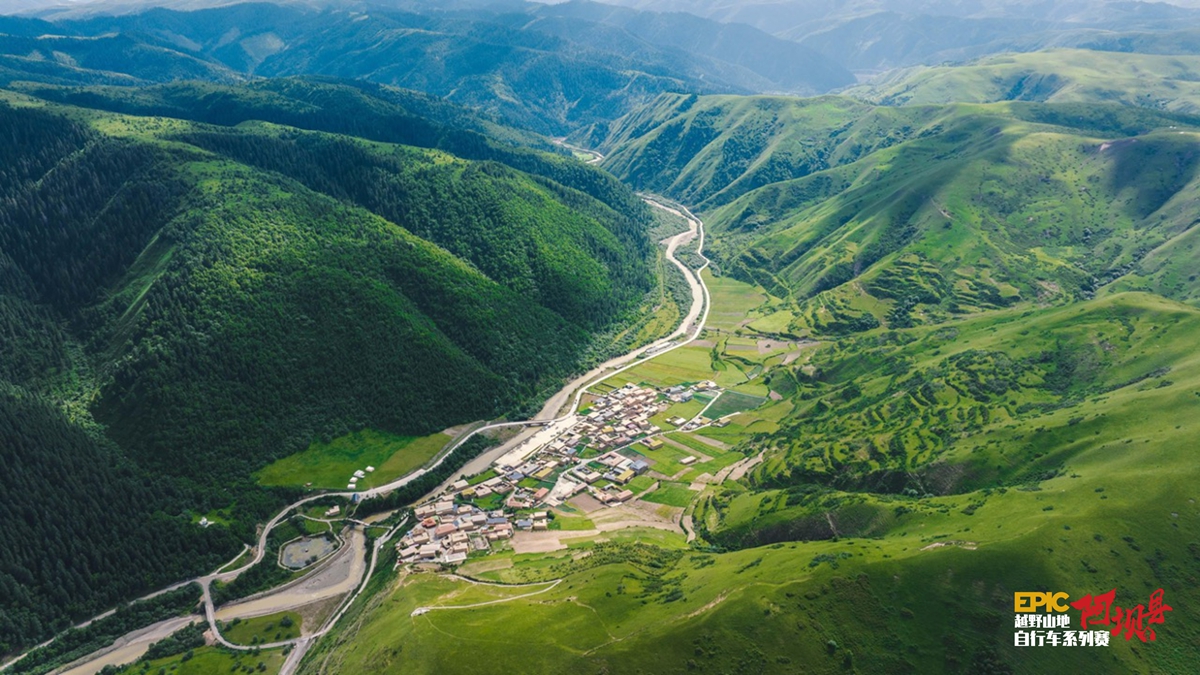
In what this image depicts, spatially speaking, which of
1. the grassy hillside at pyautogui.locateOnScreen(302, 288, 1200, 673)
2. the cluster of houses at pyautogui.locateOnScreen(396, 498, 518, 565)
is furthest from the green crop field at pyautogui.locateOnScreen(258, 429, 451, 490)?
the grassy hillside at pyautogui.locateOnScreen(302, 288, 1200, 673)

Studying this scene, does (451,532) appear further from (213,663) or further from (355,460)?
(213,663)

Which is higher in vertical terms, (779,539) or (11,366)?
(11,366)

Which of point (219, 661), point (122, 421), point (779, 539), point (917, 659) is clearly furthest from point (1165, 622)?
point (122, 421)

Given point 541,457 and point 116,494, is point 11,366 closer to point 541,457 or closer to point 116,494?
point 116,494

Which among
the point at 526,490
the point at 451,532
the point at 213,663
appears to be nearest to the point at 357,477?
the point at 451,532

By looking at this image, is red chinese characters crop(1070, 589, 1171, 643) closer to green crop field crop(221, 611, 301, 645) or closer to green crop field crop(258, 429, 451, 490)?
green crop field crop(221, 611, 301, 645)

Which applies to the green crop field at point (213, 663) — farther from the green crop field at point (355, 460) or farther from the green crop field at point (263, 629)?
the green crop field at point (355, 460)

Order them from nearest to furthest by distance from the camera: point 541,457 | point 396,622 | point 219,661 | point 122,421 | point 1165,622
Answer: point 1165,622, point 396,622, point 219,661, point 122,421, point 541,457

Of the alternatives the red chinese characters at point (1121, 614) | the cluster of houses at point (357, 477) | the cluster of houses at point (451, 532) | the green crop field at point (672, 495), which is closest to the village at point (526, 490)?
the cluster of houses at point (451, 532)
